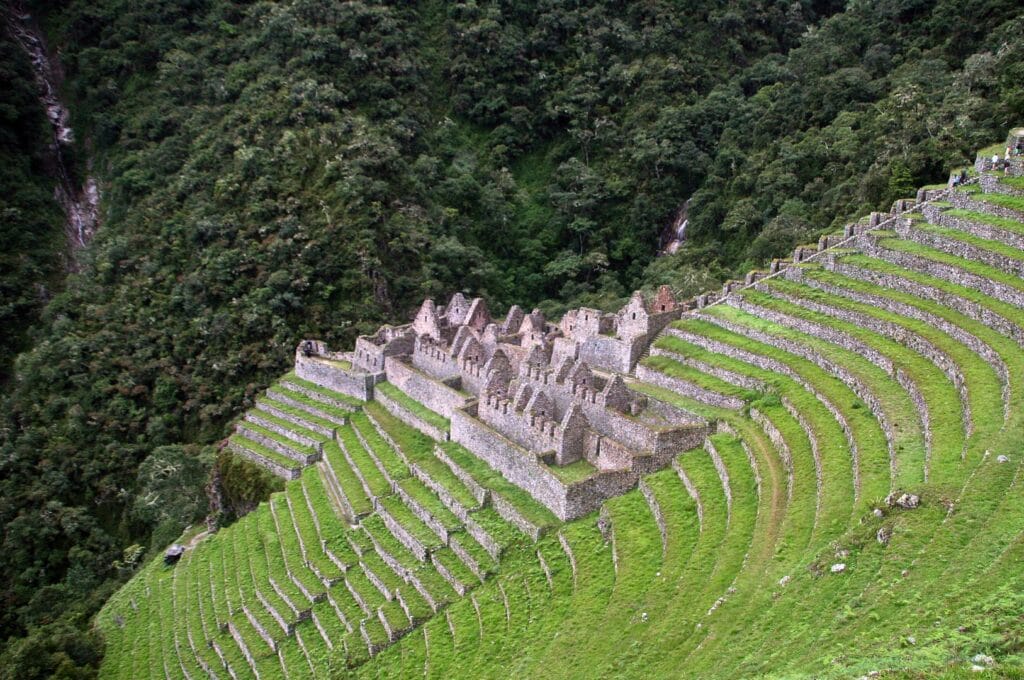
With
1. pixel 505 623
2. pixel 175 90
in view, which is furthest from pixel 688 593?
pixel 175 90

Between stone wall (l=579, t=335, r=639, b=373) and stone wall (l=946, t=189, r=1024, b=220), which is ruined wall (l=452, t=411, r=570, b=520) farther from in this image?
stone wall (l=946, t=189, r=1024, b=220)

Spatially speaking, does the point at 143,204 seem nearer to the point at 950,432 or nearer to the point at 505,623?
the point at 505,623

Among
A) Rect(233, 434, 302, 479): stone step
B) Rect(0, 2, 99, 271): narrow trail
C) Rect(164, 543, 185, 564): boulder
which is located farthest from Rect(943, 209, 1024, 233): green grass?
Rect(0, 2, 99, 271): narrow trail

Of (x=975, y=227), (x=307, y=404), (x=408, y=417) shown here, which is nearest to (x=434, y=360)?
(x=408, y=417)

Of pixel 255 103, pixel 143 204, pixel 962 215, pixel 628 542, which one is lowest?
pixel 628 542

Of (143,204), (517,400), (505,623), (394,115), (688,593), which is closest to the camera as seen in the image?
(688,593)

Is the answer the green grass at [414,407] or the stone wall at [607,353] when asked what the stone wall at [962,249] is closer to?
the stone wall at [607,353]

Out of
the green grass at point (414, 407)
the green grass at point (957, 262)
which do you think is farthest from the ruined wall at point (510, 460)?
the green grass at point (957, 262)
